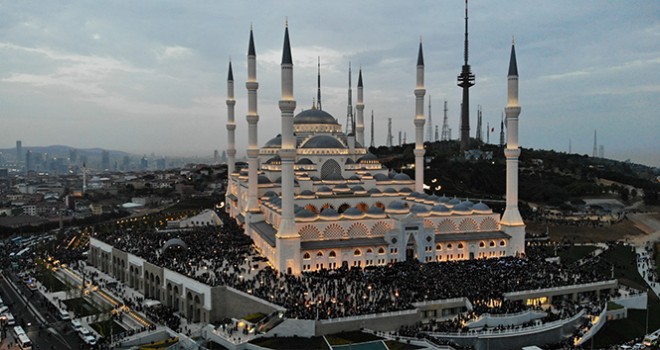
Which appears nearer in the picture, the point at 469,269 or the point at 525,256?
the point at 469,269

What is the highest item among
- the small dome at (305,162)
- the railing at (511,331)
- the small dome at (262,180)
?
the small dome at (305,162)

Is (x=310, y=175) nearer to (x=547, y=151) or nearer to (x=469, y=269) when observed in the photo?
(x=469, y=269)

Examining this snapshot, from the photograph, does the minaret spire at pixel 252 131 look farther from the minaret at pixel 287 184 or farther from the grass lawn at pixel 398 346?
the grass lawn at pixel 398 346

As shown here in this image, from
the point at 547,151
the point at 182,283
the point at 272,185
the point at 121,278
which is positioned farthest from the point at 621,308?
the point at 547,151

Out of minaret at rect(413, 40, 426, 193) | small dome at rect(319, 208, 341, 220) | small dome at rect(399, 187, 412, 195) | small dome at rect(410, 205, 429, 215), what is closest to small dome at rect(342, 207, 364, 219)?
small dome at rect(319, 208, 341, 220)

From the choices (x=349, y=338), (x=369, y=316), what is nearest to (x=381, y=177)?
(x=369, y=316)

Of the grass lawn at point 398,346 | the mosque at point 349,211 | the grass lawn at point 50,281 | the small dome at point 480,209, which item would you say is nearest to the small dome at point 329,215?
the mosque at point 349,211
